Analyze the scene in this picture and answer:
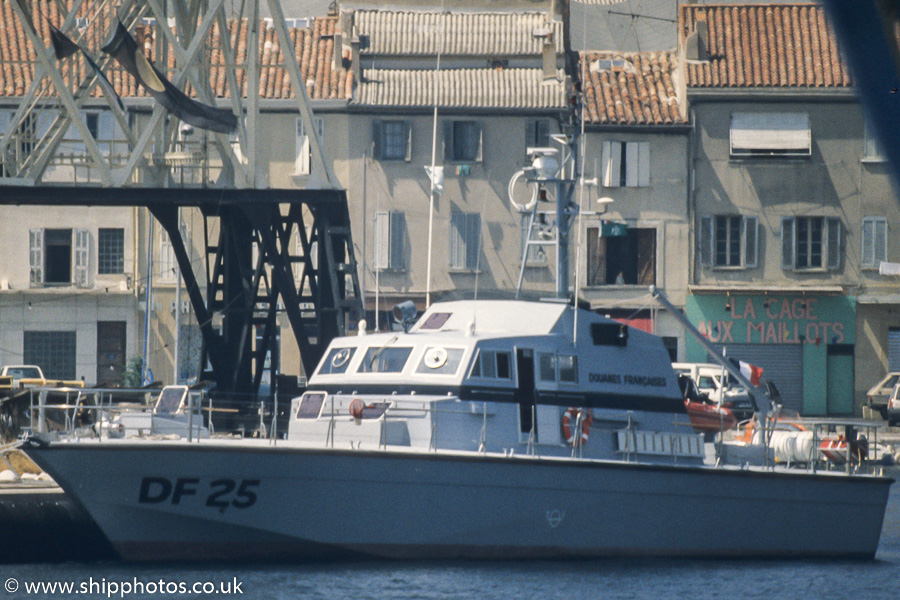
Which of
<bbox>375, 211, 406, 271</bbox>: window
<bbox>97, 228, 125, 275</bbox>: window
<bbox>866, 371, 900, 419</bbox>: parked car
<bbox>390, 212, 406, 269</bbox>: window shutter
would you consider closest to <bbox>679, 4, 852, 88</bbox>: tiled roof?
<bbox>866, 371, 900, 419</bbox>: parked car

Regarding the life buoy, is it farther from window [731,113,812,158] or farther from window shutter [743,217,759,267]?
window [731,113,812,158]

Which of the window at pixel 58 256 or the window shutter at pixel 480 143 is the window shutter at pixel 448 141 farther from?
the window at pixel 58 256

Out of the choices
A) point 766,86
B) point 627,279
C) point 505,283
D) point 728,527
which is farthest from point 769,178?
point 728,527

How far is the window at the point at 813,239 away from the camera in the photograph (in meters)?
42.0

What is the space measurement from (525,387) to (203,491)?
4687mm

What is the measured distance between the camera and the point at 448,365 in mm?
16953

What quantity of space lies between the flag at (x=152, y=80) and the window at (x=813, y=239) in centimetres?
2481

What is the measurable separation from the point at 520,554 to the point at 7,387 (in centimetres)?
1627

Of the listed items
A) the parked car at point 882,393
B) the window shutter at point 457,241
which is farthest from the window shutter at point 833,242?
the window shutter at point 457,241

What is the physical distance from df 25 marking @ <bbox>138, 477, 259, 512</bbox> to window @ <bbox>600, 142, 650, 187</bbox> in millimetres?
28272

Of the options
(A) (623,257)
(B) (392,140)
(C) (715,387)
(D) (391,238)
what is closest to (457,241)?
(D) (391,238)

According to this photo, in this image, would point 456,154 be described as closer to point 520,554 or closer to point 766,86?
point 766,86

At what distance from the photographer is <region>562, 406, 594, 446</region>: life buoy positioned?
17.2 m

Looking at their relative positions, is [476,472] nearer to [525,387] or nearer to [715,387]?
[525,387]
